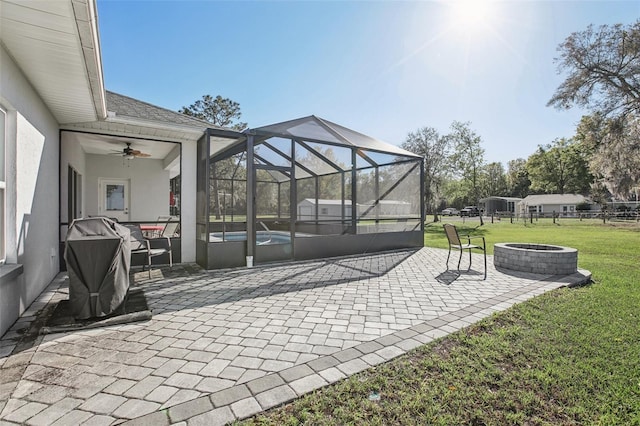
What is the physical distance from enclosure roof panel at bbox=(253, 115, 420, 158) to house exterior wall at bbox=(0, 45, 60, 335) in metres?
3.35

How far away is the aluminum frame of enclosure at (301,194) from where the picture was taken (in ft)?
20.2

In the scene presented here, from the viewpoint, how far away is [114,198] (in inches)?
360

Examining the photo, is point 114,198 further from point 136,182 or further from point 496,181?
point 496,181

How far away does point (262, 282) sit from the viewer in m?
4.93

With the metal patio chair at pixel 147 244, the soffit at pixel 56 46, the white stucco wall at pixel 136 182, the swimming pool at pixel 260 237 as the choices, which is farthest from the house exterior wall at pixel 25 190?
the white stucco wall at pixel 136 182

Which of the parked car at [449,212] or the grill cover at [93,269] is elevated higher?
the parked car at [449,212]

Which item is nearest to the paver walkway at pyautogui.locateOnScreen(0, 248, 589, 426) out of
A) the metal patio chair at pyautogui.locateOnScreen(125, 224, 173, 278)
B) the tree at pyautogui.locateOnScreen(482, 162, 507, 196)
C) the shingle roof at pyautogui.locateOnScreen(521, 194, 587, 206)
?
the metal patio chair at pyautogui.locateOnScreen(125, 224, 173, 278)

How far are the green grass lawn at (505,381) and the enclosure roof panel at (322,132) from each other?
5116 mm

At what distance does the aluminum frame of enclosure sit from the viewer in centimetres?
615

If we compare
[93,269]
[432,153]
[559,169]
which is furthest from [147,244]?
[559,169]

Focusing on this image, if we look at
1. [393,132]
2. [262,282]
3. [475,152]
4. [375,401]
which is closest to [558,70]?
[475,152]

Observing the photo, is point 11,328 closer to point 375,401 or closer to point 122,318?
point 122,318

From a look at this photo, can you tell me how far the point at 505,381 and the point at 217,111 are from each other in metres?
26.8

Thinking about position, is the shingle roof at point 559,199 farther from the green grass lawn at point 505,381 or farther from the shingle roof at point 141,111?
the shingle roof at point 141,111
